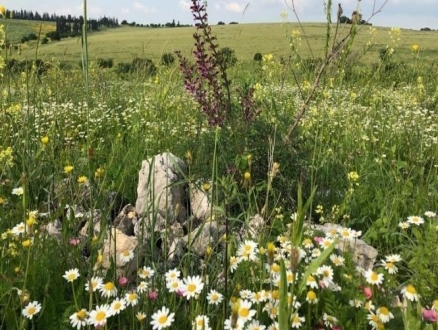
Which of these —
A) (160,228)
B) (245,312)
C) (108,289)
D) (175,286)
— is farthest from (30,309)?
(160,228)

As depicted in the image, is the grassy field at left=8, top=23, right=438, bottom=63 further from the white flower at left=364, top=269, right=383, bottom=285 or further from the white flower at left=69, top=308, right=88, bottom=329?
the white flower at left=69, top=308, right=88, bottom=329

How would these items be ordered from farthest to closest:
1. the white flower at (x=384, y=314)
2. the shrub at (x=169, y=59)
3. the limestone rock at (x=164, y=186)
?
the shrub at (x=169, y=59) < the limestone rock at (x=164, y=186) < the white flower at (x=384, y=314)

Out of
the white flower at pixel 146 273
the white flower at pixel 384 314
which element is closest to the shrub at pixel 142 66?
the white flower at pixel 146 273

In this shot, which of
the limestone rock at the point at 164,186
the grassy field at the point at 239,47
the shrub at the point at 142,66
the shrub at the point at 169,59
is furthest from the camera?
the grassy field at the point at 239,47

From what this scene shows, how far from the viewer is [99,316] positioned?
1648 millimetres

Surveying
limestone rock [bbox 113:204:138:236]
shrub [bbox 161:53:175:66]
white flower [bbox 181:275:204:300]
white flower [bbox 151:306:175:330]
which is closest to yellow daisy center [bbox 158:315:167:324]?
white flower [bbox 151:306:175:330]

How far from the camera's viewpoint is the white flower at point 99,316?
161 cm

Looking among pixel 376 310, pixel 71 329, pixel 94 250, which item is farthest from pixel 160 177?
pixel 376 310

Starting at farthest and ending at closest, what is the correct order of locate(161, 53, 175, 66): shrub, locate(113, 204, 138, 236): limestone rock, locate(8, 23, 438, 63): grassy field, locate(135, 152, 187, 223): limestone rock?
locate(8, 23, 438, 63): grassy field → locate(161, 53, 175, 66): shrub → locate(135, 152, 187, 223): limestone rock → locate(113, 204, 138, 236): limestone rock

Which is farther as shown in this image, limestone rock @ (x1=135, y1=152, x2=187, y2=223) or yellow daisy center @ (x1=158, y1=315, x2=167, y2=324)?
limestone rock @ (x1=135, y1=152, x2=187, y2=223)

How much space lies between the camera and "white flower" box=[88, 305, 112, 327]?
161 cm

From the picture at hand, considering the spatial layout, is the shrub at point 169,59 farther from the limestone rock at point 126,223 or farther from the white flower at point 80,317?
the white flower at point 80,317

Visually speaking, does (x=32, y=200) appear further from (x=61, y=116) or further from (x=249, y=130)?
(x=61, y=116)

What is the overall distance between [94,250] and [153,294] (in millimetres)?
378
